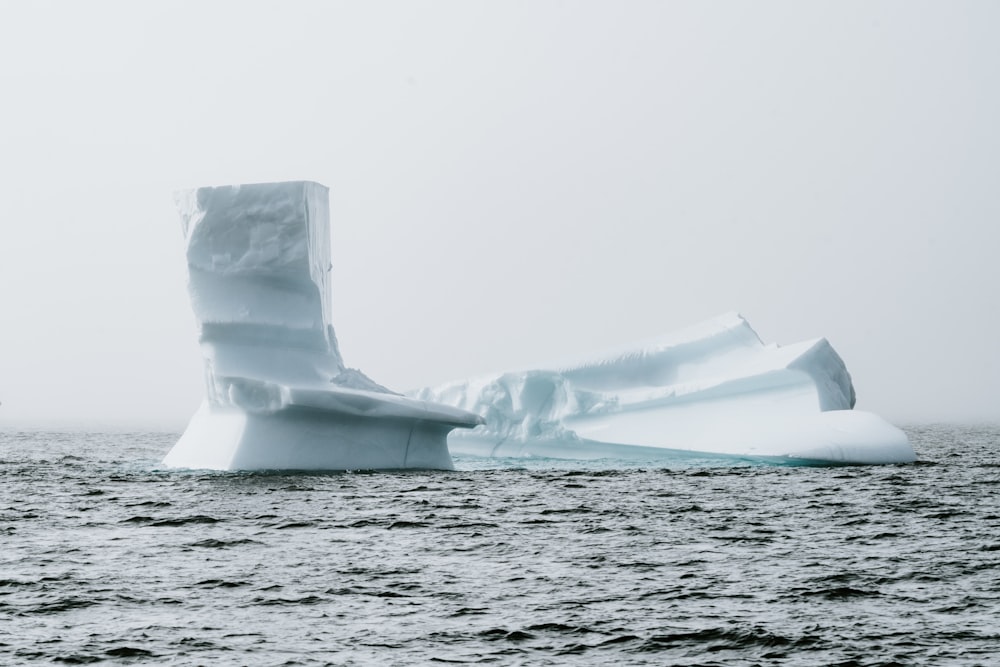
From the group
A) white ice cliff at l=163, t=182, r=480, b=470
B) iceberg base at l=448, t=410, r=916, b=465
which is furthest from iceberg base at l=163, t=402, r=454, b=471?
iceberg base at l=448, t=410, r=916, b=465

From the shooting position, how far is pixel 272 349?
56.8 feet

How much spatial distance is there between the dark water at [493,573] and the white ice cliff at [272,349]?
0.63 m

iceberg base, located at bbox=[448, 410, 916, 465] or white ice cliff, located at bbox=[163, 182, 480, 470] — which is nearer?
white ice cliff, located at bbox=[163, 182, 480, 470]

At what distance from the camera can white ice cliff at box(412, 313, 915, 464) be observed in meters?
20.3

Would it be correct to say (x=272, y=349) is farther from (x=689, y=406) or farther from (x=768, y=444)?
(x=689, y=406)

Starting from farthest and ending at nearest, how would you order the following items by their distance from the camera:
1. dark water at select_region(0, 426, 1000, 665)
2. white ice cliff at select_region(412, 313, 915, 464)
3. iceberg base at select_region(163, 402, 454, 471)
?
white ice cliff at select_region(412, 313, 915, 464) < iceberg base at select_region(163, 402, 454, 471) < dark water at select_region(0, 426, 1000, 665)

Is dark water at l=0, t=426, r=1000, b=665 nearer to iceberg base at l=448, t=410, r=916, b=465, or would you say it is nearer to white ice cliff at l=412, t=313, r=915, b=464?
iceberg base at l=448, t=410, r=916, b=465

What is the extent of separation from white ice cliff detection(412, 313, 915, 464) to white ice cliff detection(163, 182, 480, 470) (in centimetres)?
495

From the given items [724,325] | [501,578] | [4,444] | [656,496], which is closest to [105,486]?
[656,496]

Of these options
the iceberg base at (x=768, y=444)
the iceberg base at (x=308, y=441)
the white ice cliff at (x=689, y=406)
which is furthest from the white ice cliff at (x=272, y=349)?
the iceberg base at (x=768, y=444)

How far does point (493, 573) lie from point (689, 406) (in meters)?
13.4

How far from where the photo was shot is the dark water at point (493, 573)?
7.36m

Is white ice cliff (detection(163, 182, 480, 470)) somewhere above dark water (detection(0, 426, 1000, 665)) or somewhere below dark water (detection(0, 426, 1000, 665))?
above

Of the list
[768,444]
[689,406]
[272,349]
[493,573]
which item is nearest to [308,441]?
[272,349]
